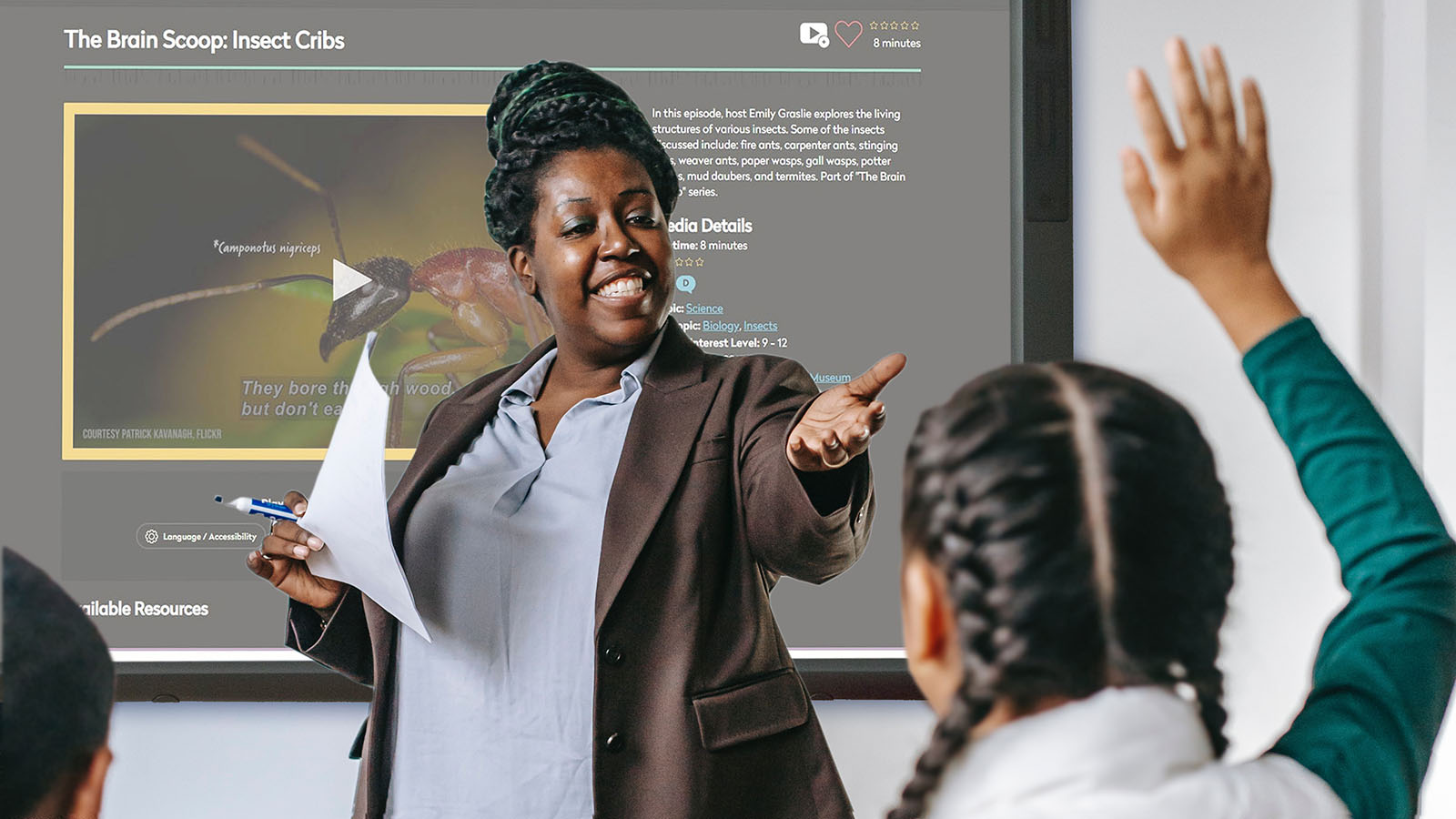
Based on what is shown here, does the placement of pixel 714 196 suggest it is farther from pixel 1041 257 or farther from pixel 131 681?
pixel 131 681

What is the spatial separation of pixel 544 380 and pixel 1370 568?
956 millimetres

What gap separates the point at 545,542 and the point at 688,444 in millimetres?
183

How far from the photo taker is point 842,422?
0.96m

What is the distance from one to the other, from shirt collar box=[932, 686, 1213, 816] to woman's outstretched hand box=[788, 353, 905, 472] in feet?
1.33

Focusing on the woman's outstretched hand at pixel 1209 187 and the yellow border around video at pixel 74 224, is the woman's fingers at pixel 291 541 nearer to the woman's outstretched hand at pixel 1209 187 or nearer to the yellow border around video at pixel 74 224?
the yellow border around video at pixel 74 224

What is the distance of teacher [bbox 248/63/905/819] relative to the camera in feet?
3.71

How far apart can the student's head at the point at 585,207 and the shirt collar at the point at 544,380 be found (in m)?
0.03

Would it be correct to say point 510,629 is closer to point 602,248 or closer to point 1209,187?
point 602,248

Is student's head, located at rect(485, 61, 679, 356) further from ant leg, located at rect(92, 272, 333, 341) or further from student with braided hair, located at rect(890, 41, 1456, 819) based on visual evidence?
ant leg, located at rect(92, 272, 333, 341)

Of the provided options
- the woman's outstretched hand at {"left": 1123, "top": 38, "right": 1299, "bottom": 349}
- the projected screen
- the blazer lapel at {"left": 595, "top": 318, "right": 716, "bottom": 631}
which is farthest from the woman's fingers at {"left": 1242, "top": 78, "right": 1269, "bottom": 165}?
the projected screen

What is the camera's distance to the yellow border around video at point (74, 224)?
1984 mm

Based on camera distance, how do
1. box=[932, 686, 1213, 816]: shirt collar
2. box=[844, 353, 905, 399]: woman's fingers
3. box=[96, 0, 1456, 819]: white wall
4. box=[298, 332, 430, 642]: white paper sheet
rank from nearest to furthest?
box=[932, 686, 1213, 816]: shirt collar < box=[844, 353, 905, 399]: woman's fingers < box=[298, 332, 430, 642]: white paper sheet < box=[96, 0, 1456, 819]: white wall

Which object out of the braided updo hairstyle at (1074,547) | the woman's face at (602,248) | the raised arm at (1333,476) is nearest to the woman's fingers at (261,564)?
the woman's face at (602,248)

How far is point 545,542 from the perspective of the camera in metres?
1.20
